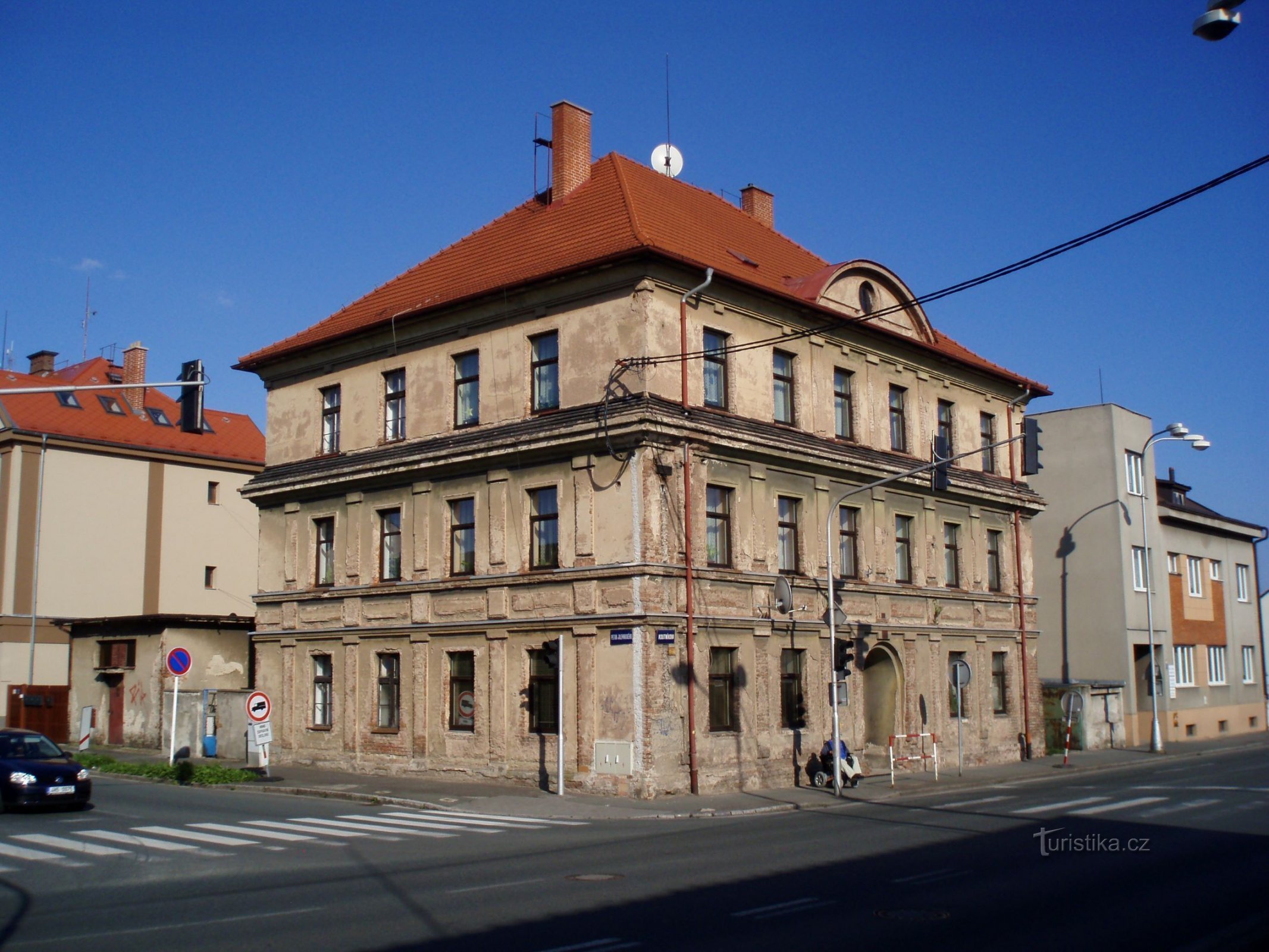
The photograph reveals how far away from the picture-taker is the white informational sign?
1041 inches

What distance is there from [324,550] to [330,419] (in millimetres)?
3452

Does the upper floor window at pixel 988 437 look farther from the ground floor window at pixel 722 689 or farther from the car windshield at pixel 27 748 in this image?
the car windshield at pixel 27 748

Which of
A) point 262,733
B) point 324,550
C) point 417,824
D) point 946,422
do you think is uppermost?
point 946,422

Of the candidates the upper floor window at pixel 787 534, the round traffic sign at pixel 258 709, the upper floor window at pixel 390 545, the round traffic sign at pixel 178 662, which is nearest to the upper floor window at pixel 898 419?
the upper floor window at pixel 787 534

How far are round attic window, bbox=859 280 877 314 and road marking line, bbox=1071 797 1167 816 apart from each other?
1344 cm

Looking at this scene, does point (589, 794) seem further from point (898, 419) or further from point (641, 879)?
point (898, 419)

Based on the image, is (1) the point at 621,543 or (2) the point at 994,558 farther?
(2) the point at 994,558

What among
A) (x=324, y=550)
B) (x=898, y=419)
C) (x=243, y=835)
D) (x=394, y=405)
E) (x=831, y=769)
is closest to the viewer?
(x=243, y=835)

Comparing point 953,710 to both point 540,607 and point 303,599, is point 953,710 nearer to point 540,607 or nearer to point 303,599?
point 540,607

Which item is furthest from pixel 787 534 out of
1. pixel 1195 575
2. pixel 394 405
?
pixel 1195 575

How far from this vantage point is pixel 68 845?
16031 millimetres

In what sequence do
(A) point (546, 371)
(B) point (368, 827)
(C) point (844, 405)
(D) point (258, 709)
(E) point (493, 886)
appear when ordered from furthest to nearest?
(C) point (844, 405)
(A) point (546, 371)
(D) point (258, 709)
(B) point (368, 827)
(E) point (493, 886)

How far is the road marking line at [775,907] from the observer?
1079 centimetres

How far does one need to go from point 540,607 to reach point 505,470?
3.21 meters
